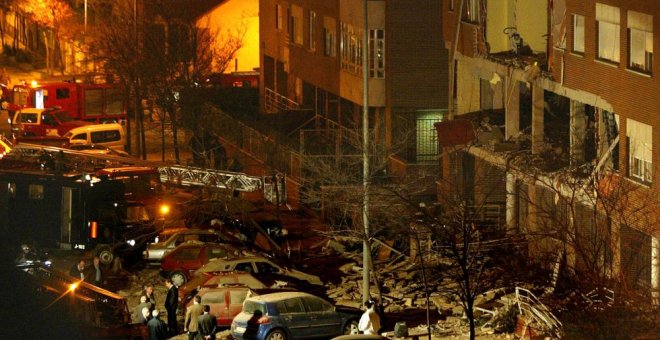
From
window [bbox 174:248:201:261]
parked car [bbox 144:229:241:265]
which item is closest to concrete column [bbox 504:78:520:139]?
parked car [bbox 144:229:241:265]

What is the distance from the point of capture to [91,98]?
65.5m

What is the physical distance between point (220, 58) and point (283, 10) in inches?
155

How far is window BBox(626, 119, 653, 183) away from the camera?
1245 inches

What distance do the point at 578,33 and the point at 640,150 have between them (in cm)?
469

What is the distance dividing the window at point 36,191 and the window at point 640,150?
16.1 metres

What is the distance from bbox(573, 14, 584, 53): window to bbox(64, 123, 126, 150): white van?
87.9ft

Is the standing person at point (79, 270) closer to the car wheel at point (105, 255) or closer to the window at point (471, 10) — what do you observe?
the car wheel at point (105, 255)

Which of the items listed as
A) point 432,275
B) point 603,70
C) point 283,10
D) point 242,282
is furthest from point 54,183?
point 283,10

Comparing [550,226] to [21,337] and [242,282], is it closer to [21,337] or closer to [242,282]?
[242,282]

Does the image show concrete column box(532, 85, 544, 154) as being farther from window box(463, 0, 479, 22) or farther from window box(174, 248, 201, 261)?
window box(174, 248, 201, 261)

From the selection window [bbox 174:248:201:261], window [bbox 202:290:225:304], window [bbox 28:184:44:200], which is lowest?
window [bbox 202:290:225:304]

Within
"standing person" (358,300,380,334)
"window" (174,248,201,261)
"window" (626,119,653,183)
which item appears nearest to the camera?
"standing person" (358,300,380,334)

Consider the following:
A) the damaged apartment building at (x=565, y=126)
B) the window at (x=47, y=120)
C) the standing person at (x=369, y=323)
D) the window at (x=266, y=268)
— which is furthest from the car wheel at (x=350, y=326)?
the window at (x=47, y=120)

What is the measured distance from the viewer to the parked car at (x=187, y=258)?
36.8m
